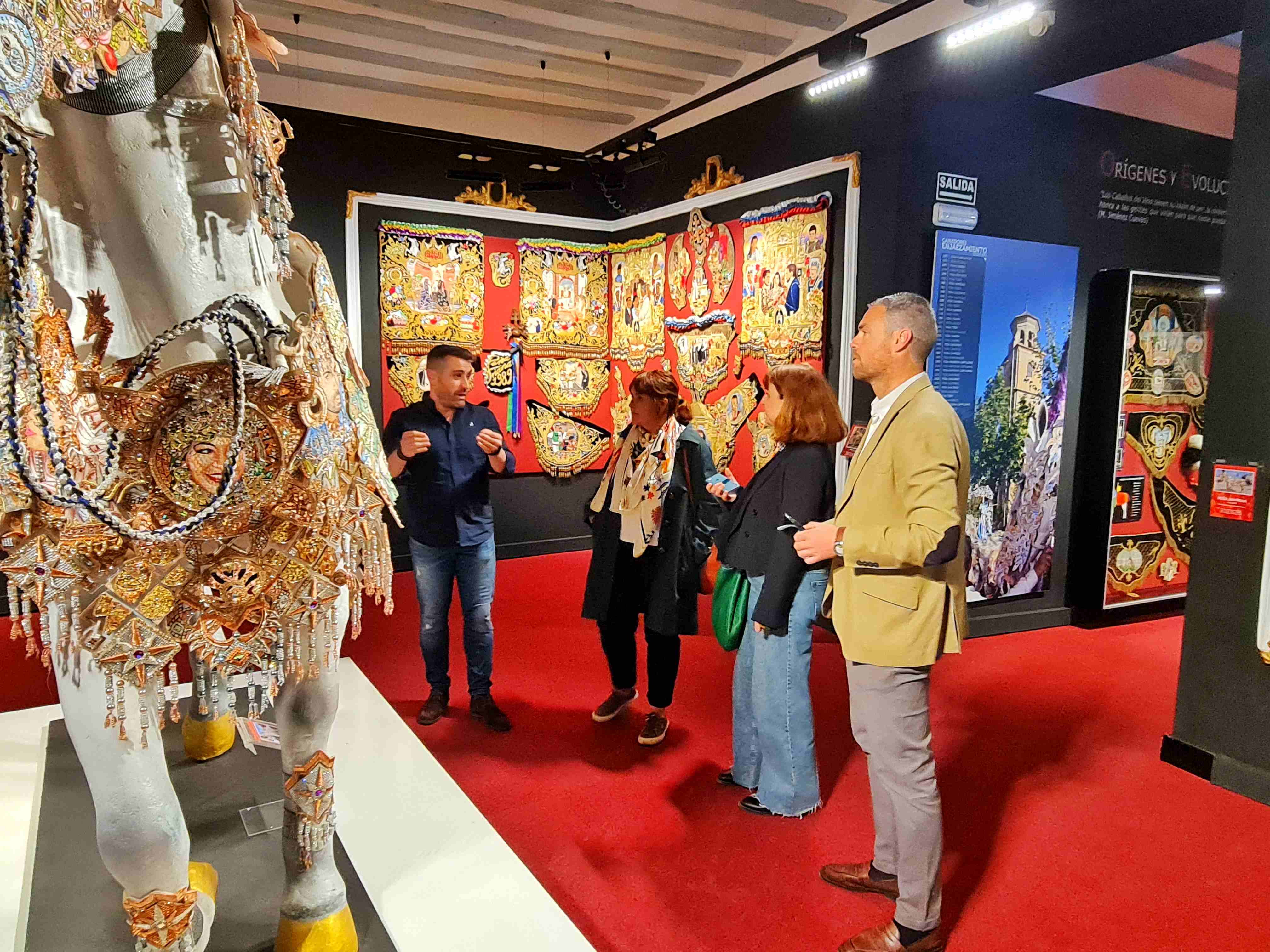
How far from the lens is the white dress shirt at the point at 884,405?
2098 millimetres

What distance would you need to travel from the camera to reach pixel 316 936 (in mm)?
1564

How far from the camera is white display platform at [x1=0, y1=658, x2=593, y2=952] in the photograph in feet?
5.67

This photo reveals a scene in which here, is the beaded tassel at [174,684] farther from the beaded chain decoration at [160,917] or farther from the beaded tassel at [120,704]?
the beaded chain decoration at [160,917]

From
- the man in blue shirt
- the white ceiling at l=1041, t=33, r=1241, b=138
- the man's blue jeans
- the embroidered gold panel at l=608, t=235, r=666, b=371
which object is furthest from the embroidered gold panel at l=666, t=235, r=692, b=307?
the man's blue jeans

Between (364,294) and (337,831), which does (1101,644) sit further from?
(364,294)

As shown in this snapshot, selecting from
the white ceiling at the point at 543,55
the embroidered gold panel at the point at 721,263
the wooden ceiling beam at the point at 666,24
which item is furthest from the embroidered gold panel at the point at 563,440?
the wooden ceiling beam at the point at 666,24

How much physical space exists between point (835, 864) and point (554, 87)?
5844 millimetres

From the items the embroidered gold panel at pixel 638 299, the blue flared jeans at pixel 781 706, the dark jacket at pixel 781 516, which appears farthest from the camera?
the embroidered gold panel at pixel 638 299

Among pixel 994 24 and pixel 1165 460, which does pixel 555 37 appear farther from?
pixel 1165 460

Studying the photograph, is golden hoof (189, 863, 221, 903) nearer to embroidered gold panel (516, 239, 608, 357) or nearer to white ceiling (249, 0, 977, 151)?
white ceiling (249, 0, 977, 151)

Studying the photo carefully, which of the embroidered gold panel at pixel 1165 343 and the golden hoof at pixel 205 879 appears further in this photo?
the embroidered gold panel at pixel 1165 343

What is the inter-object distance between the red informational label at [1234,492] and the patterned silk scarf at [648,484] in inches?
82.2

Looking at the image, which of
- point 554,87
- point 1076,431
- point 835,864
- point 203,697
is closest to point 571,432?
point 554,87

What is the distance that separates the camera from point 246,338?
127cm
